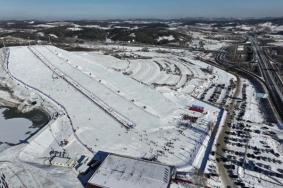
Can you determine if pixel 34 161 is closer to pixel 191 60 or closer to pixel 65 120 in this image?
pixel 65 120

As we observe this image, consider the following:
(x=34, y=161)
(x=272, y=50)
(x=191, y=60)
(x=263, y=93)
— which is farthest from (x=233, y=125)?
(x=272, y=50)

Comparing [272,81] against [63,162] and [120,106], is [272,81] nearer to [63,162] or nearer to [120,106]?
[120,106]

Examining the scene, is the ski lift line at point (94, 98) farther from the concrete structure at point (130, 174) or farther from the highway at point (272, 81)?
the highway at point (272, 81)

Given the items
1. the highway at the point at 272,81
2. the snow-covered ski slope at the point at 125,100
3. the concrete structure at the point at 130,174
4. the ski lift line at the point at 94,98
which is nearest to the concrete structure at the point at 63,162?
the snow-covered ski slope at the point at 125,100

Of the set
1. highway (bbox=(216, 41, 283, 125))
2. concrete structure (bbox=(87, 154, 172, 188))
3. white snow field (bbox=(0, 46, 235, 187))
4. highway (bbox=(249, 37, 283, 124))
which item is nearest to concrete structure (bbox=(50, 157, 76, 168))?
white snow field (bbox=(0, 46, 235, 187))

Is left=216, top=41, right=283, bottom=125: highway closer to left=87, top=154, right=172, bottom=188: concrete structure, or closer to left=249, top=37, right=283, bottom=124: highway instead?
left=249, top=37, right=283, bottom=124: highway

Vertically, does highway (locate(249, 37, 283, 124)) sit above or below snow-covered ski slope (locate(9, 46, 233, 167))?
above

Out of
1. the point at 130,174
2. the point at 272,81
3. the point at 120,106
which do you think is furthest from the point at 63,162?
the point at 272,81
